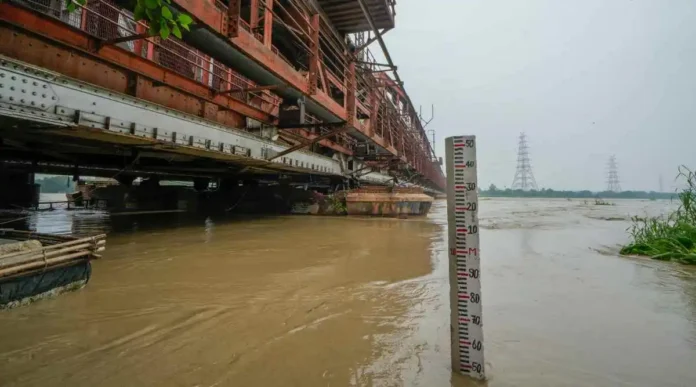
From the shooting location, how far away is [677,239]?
5.28 m

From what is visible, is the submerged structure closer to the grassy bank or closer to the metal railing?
the metal railing

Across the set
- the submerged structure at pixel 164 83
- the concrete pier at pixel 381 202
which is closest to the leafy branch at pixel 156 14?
the submerged structure at pixel 164 83

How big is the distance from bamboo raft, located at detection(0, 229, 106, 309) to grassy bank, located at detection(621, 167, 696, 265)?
774 cm

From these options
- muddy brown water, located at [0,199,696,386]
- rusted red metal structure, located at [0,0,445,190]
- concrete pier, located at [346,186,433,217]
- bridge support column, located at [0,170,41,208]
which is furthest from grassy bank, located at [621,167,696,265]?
bridge support column, located at [0,170,41,208]

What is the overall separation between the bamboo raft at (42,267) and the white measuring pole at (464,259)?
308 cm

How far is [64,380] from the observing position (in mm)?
1581

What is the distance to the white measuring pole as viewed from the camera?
167 centimetres

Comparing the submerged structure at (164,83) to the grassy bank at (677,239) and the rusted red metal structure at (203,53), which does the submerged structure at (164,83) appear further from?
the grassy bank at (677,239)

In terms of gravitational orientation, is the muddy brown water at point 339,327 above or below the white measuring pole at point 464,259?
below

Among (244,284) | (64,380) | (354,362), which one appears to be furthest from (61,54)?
(354,362)

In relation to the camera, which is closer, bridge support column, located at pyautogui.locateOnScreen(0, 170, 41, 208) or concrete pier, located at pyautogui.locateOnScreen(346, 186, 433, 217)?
bridge support column, located at pyautogui.locateOnScreen(0, 170, 41, 208)

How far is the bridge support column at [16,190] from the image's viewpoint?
12297 mm

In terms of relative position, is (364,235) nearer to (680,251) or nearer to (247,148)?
(247,148)

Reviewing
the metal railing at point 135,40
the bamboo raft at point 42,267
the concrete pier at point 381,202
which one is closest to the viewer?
the bamboo raft at point 42,267
